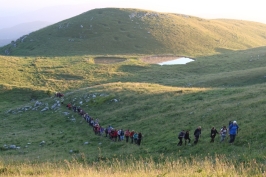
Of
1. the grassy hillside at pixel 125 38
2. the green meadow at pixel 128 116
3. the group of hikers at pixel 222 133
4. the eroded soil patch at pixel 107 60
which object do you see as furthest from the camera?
the grassy hillside at pixel 125 38

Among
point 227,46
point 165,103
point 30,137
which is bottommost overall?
point 30,137

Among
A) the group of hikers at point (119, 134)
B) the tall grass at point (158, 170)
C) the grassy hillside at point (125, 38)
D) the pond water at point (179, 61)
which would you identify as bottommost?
the group of hikers at point (119, 134)

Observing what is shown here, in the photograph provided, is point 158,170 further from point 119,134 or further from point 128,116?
point 128,116

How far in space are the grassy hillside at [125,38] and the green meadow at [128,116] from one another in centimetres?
1450

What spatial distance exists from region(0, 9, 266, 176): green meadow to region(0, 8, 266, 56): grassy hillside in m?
14.5

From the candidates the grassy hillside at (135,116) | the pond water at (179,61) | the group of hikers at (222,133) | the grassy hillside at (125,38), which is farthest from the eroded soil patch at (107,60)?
the group of hikers at (222,133)

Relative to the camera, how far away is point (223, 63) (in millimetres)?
84625

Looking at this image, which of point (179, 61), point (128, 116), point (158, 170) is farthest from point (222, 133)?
point (179, 61)

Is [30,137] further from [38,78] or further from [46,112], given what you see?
[38,78]

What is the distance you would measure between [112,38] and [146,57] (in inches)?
1075

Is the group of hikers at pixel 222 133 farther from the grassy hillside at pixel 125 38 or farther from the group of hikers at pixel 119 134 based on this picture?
the grassy hillside at pixel 125 38

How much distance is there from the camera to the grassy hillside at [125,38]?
396 ft

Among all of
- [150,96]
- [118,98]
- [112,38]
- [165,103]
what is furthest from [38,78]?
[112,38]

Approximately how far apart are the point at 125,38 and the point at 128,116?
97.3 metres
